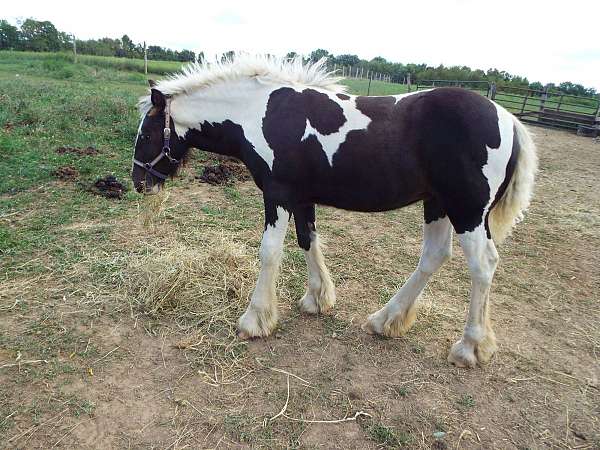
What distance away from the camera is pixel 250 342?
3.16 m

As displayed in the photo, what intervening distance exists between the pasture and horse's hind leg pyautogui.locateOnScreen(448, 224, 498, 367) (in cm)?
13

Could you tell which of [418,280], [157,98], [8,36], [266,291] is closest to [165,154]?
[157,98]

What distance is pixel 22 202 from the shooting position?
5.05 metres

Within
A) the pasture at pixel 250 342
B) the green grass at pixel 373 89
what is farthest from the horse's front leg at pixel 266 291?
the green grass at pixel 373 89

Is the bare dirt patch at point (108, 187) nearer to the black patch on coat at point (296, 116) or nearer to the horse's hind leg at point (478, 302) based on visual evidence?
the black patch on coat at point (296, 116)

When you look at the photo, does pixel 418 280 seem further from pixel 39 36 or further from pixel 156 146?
pixel 39 36

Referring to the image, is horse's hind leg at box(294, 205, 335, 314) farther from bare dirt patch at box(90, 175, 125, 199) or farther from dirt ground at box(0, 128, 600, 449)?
bare dirt patch at box(90, 175, 125, 199)

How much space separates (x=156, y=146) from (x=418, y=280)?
245 centimetres

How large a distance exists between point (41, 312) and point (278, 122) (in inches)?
98.0

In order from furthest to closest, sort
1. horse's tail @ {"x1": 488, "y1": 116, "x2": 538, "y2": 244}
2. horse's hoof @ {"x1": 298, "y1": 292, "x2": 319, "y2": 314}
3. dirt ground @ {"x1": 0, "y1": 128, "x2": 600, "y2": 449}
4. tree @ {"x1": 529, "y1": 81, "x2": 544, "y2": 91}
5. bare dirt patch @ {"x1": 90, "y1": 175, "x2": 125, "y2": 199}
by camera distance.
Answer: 1. tree @ {"x1": 529, "y1": 81, "x2": 544, "y2": 91}
2. bare dirt patch @ {"x1": 90, "y1": 175, "x2": 125, "y2": 199}
3. horse's hoof @ {"x1": 298, "y1": 292, "x2": 319, "y2": 314}
4. horse's tail @ {"x1": 488, "y1": 116, "x2": 538, "y2": 244}
5. dirt ground @ {"x1": 0, "y1": 128, "x2": 600, "y2": 449}

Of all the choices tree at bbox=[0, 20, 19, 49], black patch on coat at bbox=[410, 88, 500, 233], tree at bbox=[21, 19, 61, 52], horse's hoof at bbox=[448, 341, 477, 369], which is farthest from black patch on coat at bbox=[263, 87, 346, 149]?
tree at bbox=[0, 20, 19, 49]

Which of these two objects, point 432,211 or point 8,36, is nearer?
point 432,211

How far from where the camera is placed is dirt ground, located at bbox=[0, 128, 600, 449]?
2375 millimetres

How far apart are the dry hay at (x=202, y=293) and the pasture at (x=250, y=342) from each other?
2 centimetres
